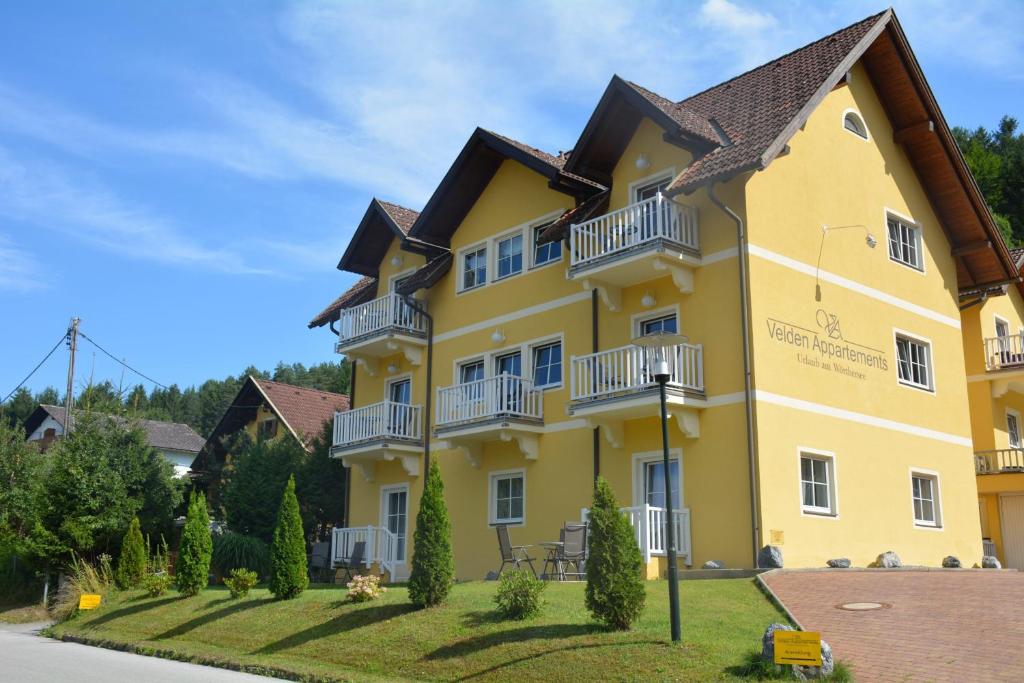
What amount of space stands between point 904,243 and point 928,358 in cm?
266

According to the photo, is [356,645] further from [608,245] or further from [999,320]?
[999,320]

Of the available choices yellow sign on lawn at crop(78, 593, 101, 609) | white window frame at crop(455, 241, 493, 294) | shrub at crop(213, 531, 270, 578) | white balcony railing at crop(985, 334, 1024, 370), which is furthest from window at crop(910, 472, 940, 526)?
yellow sign on lawn at crop(78, 593, 101, 609)

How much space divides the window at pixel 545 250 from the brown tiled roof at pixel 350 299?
6.67m

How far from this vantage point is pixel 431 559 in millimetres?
14734

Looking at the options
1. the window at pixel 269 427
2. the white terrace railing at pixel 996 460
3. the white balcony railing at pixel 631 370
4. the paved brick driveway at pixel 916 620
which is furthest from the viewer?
the window at pixel 269 427

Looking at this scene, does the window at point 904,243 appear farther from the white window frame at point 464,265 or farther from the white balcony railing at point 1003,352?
the white window frame at point 464,265

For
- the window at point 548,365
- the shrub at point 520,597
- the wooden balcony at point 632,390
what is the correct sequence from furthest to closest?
1. the window at point 548,365
2. the wooden balcony at point 632,390
3. the shrub at point 520,597

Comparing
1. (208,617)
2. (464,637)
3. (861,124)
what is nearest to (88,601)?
(208,617)

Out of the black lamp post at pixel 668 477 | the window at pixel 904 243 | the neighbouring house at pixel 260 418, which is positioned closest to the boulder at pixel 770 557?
the black lamp post at pixel 668 477

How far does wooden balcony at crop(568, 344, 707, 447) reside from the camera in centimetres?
1792

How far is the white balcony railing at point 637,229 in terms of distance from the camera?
61.2 feet

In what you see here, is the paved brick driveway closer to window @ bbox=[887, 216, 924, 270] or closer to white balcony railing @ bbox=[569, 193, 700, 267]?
white balcony railing @ bbox=[569, 193, 700, 267]

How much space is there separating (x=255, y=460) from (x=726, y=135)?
17518 mm

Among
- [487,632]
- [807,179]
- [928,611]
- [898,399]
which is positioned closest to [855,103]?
[807,179]
